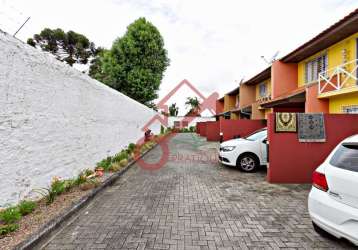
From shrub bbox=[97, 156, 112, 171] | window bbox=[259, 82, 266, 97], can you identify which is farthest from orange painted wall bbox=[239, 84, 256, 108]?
shrub bbox=[97, 156, 112, 171]

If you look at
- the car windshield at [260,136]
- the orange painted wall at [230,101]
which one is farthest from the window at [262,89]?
the car windshield at [260,136]

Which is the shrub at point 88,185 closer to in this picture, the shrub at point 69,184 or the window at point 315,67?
the shrub at point 69,184

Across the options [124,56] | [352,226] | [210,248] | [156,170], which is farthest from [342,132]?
[124,56]

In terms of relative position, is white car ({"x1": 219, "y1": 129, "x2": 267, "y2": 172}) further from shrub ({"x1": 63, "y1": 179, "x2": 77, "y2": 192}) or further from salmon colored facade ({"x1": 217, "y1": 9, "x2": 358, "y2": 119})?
shrub ({"x1": 63, "y1": 179, "x2": 77, "y2": 192})

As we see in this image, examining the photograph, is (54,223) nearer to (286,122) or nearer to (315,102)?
Result: (286,122)

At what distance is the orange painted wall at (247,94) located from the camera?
61.9 ft

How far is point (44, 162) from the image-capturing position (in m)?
4.05

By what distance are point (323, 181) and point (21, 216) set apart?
4473 mm

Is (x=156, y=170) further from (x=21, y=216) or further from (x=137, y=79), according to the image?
(x=137, y=79)

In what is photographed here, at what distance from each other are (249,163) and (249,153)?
0.34m

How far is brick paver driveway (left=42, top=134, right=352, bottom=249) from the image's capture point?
291 centimetres

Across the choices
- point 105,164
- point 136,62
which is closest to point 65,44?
point 136,62

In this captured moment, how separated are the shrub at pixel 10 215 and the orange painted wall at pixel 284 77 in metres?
12.7

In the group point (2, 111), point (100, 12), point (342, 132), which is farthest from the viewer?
point (100, 12)
